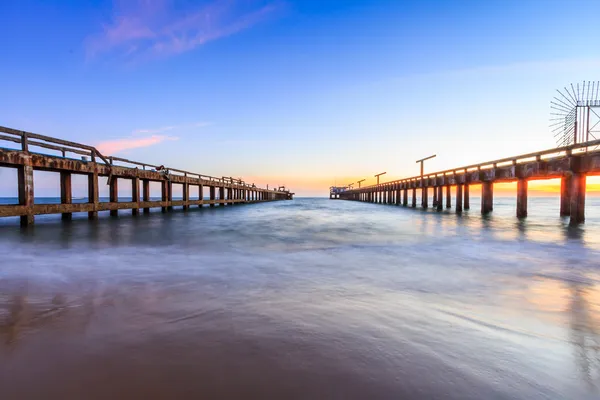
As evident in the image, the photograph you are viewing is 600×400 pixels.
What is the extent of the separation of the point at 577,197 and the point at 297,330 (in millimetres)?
15205

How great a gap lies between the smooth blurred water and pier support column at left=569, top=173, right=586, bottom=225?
349 inches

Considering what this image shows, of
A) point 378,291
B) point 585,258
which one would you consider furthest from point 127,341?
point 585,258

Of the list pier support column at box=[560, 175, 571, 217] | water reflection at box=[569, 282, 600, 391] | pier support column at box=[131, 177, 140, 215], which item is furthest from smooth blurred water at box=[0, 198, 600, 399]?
pier support column at box=[560, 175, 571, 217]

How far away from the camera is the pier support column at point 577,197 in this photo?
12.4 meters

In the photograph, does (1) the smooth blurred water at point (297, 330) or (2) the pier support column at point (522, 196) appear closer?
(1) the smooth blurred water at point (297, 330)

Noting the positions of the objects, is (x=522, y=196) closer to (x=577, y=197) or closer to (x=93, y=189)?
(x=577, y=197)

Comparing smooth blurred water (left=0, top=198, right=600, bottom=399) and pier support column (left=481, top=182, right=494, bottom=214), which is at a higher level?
pier support column (left=481, top=182, right=494, bottom=214)

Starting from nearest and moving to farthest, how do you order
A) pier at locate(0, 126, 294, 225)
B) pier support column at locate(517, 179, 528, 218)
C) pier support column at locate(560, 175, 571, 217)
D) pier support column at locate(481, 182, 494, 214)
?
1. pier at locate(0, 126, 294, 225)
2. pier support column at locate(517, 179, 528, 218)
3. pier support column at locate(560, 175, 571, 217)
4. pier support column at locate(481, 182, 494, 214)

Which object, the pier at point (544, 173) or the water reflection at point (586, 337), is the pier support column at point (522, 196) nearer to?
the pier at point (544, 173)

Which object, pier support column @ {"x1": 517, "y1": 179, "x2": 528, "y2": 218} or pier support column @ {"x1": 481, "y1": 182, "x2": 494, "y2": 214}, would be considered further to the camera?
pier support column @ {"x1": 481, "y1": 182, "x2": 494, "y2": 214}

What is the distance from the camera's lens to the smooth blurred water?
1.90 m

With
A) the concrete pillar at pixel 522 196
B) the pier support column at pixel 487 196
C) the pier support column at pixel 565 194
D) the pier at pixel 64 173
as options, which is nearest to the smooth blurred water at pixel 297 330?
the pier at pixel 64 173

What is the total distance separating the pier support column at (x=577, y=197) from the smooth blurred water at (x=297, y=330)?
29.0ft

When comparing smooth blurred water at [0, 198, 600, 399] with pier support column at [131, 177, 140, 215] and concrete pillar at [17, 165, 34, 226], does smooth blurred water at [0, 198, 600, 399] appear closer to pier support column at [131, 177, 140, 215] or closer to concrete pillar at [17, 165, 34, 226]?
concrete pillar at [17, 165, 34, 226]
